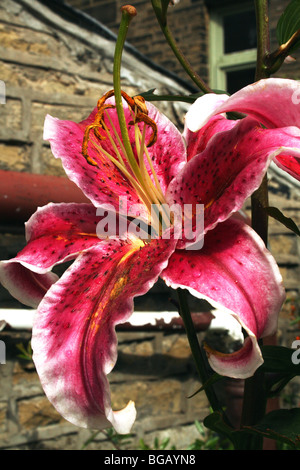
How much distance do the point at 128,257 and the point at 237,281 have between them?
0.32 feet

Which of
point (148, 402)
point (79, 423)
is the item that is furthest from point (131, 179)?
point (148, 402)

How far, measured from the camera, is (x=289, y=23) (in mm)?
426

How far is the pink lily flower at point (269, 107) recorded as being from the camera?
30 centimetres

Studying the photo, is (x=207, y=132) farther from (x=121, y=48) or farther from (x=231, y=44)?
(x=231, y=44)

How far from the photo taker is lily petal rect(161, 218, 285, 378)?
29 cm

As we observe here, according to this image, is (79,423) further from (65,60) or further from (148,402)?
(65,60)

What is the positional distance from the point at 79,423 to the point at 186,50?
142 inches

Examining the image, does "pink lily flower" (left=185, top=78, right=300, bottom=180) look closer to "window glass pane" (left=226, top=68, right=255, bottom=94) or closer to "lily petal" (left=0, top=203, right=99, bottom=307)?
"lily petal" (left=0, top=203, right=99, bottom=307)

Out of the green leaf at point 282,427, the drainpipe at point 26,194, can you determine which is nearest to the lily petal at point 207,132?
the green leaf at point 282,427

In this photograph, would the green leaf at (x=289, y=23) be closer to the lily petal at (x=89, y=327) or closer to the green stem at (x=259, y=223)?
the green stem at (x=259, y=223)

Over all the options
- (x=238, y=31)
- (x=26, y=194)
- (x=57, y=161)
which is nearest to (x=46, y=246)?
(x=26, y=194)

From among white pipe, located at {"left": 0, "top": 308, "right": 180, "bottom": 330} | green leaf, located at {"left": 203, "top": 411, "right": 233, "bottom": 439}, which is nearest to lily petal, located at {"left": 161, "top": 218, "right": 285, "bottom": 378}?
green leaf, located at {"left": 203, "top": 411, "right": 233, "bottom": 439}

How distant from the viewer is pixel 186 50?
3.60m

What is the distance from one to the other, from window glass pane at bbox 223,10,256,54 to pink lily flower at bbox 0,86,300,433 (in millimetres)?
3520
